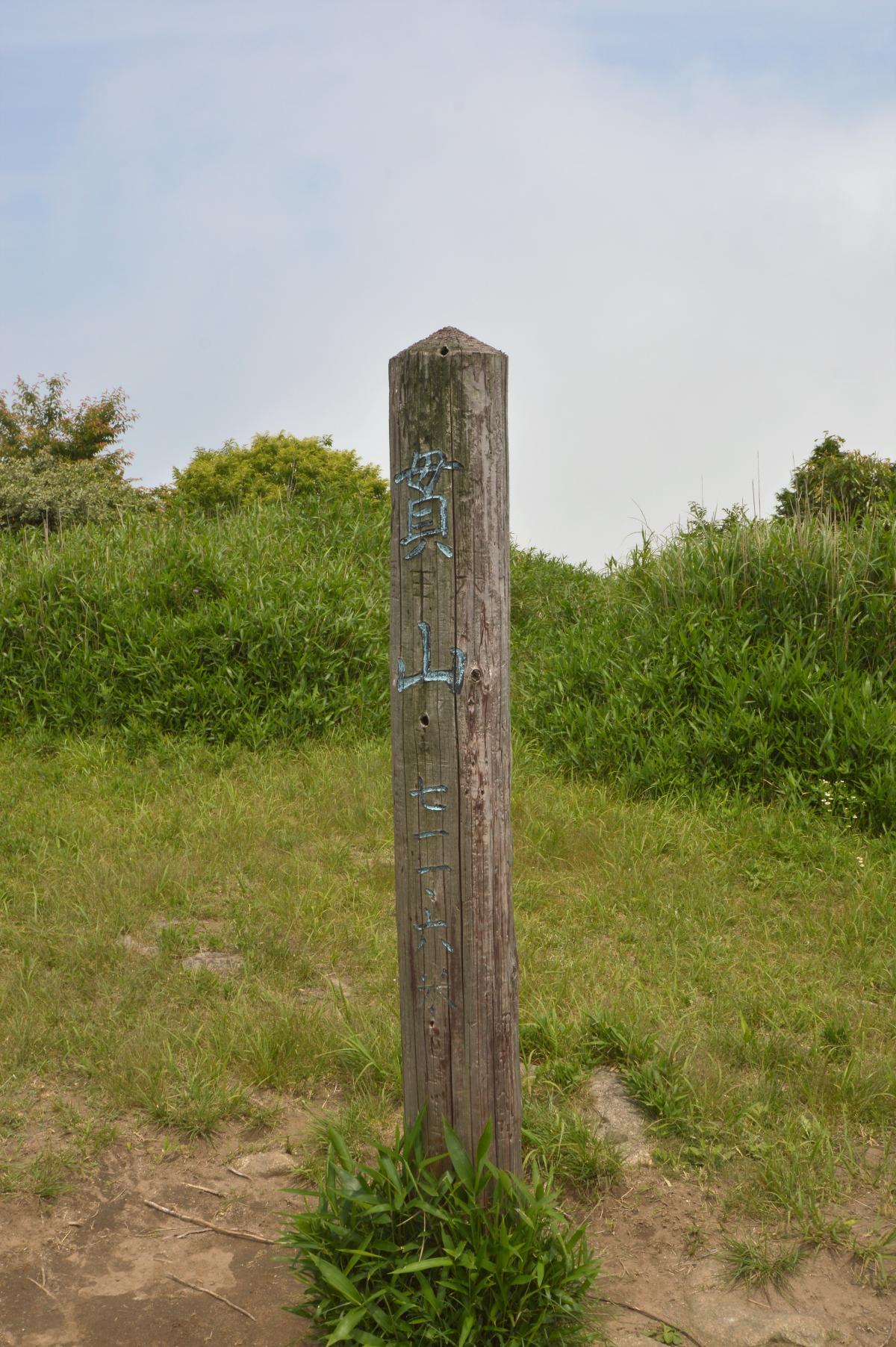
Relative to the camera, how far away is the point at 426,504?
2.88m

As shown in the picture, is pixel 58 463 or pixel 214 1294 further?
pixel 58 463

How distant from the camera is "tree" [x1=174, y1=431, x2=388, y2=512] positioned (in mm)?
19609

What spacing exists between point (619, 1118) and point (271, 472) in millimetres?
17601

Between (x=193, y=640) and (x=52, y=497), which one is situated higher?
(x=52, y=497)

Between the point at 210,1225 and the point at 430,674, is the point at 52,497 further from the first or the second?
the point at 430,674

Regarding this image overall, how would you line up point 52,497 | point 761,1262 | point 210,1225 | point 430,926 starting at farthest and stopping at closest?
point 52,497 < point 210,1225 < point 761,1262 < point 430,926

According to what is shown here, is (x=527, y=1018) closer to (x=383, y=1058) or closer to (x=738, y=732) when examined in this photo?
(x=383, y=1058)

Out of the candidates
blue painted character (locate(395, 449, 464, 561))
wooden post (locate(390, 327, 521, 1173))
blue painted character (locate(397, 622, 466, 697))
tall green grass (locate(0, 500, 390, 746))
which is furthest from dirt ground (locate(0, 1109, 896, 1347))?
tall green grass (locate(0, 500, 390, 746))

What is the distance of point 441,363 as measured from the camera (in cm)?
286

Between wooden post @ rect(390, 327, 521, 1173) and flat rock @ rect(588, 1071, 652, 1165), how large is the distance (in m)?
0.83

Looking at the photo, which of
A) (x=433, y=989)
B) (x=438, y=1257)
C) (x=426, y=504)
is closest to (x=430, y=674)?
(x=426, y=504)

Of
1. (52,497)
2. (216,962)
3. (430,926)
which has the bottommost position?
(216,962)

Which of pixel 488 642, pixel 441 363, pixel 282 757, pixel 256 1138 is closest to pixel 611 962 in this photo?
pixel 256 1138

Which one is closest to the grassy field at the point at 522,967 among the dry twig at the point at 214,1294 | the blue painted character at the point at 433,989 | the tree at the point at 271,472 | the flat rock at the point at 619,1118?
the flat rock at the point at 619,1118
